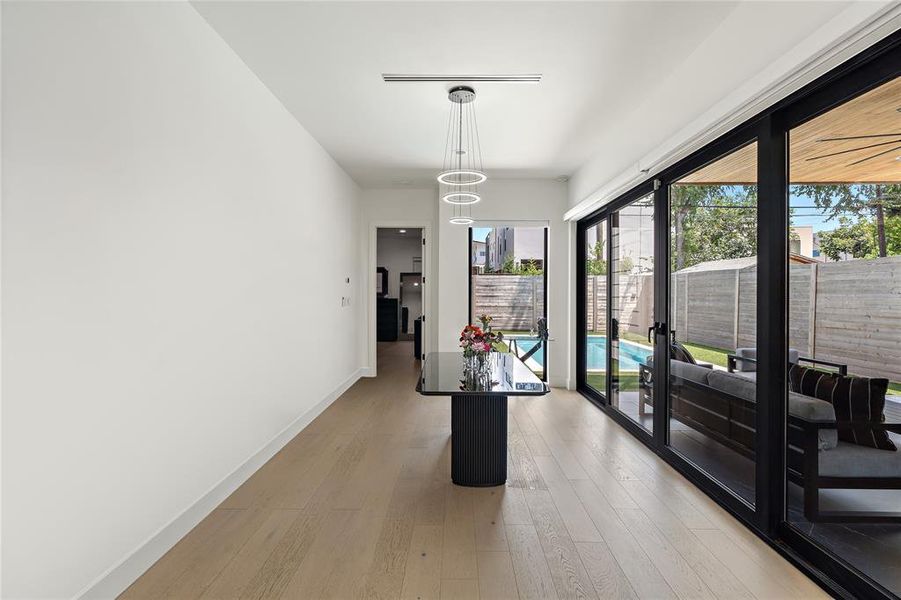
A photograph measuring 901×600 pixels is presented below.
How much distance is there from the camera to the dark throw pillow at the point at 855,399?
72.5 inches

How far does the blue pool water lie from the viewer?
428cm

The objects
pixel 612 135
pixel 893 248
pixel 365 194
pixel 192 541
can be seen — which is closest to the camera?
pixel 893 248

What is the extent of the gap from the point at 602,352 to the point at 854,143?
359 cm

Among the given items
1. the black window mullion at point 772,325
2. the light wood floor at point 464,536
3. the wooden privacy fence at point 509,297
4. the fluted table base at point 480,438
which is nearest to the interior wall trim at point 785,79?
the black window mullion at point 772,325

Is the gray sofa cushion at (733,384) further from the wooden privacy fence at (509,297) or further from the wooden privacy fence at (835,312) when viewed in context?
the wooden privacy fence at (509,297)

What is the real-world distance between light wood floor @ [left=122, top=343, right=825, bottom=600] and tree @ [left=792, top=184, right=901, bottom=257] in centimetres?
151

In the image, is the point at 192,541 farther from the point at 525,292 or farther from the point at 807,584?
the point at 525,292

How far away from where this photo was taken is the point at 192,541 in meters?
2.38

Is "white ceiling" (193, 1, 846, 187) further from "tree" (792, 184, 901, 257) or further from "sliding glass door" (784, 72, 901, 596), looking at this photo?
"tree" (792, 184, 901, 257)

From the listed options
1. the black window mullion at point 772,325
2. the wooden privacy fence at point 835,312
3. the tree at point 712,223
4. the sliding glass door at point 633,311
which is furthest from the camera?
the sliding glass door at point 633,311

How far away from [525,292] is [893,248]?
5.09 meters

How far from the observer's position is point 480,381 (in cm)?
306

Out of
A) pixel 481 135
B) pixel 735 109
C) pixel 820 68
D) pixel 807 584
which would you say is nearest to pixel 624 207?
pixel 481 135

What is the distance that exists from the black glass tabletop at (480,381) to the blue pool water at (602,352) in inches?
45.8
